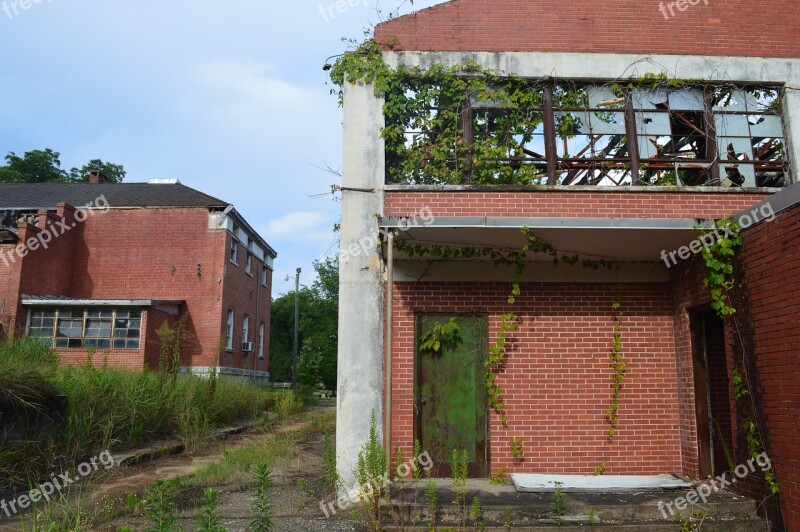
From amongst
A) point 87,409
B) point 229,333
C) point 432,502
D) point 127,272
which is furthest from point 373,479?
point 127,272

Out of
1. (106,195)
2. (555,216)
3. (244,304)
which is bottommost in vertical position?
(555,216)

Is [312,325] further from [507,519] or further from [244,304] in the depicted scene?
[507,519]

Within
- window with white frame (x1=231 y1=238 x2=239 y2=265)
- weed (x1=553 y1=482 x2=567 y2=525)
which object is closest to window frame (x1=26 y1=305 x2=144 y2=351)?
window with white frame (x1=231 y1=238 x2=239 y2=265)

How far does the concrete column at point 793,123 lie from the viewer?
8.40 meters

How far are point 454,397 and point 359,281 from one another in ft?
6.49

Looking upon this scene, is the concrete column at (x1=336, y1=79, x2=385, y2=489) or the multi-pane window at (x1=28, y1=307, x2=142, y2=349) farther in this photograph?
the multi-pane window at (x1=28, y1=307, x2=142, y2=349)

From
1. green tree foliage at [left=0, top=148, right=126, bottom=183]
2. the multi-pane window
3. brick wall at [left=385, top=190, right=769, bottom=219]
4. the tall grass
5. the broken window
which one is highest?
green tree foliage at [left=0, top=148, right=126, bottom=183]

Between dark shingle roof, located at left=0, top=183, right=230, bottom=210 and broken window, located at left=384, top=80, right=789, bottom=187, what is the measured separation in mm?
16631

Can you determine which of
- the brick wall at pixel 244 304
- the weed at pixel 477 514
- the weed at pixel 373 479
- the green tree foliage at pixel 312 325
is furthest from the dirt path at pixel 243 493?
the green tree foliage at pixel 312 325

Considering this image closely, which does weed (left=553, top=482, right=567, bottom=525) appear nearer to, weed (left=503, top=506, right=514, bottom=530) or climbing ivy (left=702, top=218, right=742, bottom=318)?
weed (left=503, top=506, right=514, bottom=530)

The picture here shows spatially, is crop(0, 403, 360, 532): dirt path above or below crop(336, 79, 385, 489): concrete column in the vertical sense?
below

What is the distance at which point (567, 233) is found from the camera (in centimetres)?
682

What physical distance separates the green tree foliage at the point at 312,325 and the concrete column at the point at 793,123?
105ft

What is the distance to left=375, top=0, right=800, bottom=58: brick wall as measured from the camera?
862cm
